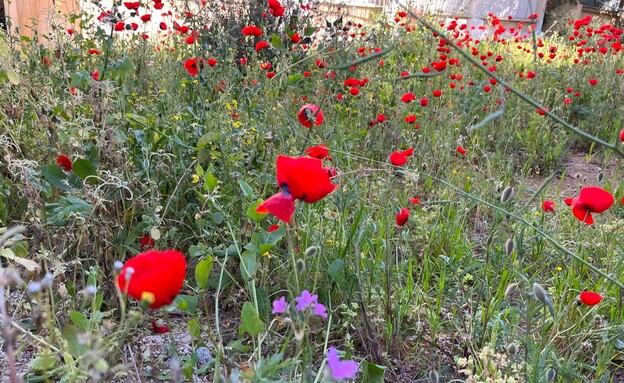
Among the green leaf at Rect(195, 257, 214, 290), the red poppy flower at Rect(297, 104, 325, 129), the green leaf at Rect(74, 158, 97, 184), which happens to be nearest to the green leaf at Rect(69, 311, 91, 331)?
the green leaf at Rect(195, 257, 214, 290)

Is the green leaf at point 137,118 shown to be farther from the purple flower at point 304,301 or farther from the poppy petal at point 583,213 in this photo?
the poppy petal at point 583,213

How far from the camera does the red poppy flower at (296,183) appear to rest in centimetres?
80

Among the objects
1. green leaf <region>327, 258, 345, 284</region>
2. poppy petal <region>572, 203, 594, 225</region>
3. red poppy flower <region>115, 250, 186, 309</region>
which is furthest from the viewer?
green leaf <region>327, 258, 345, 284</region>

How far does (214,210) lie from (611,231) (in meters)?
1.48

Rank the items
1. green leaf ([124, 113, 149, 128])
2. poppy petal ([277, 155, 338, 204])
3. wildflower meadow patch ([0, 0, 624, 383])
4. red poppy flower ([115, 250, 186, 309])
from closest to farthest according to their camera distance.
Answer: red poppy flower ([115, 250, 186, 309]), poppy petal ([277, 155, 338, 204]), wildflower meadow patch ([0, 0, 624, 383]), green leaf ([124, 113, 149, 128])

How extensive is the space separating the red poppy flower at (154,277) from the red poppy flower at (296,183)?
190 millimetres

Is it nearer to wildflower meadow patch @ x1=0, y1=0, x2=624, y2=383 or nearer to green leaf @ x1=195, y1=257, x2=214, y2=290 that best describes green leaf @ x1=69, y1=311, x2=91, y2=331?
wildflower meadow patch @ x1=0, y1=0, x2=624, y2=383

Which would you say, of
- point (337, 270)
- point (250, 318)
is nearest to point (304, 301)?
point (250, 318)

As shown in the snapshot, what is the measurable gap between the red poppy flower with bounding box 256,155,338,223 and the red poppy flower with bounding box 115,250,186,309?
0.19 m

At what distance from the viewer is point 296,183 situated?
0.81 metres

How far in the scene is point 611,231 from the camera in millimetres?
2039

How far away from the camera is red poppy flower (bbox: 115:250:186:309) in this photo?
0.63m

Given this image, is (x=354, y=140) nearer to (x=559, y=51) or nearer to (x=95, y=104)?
(x=95, y=104)

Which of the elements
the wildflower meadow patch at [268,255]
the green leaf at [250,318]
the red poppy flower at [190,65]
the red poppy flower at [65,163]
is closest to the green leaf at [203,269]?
the wildflower meadow patch at [268,255]
